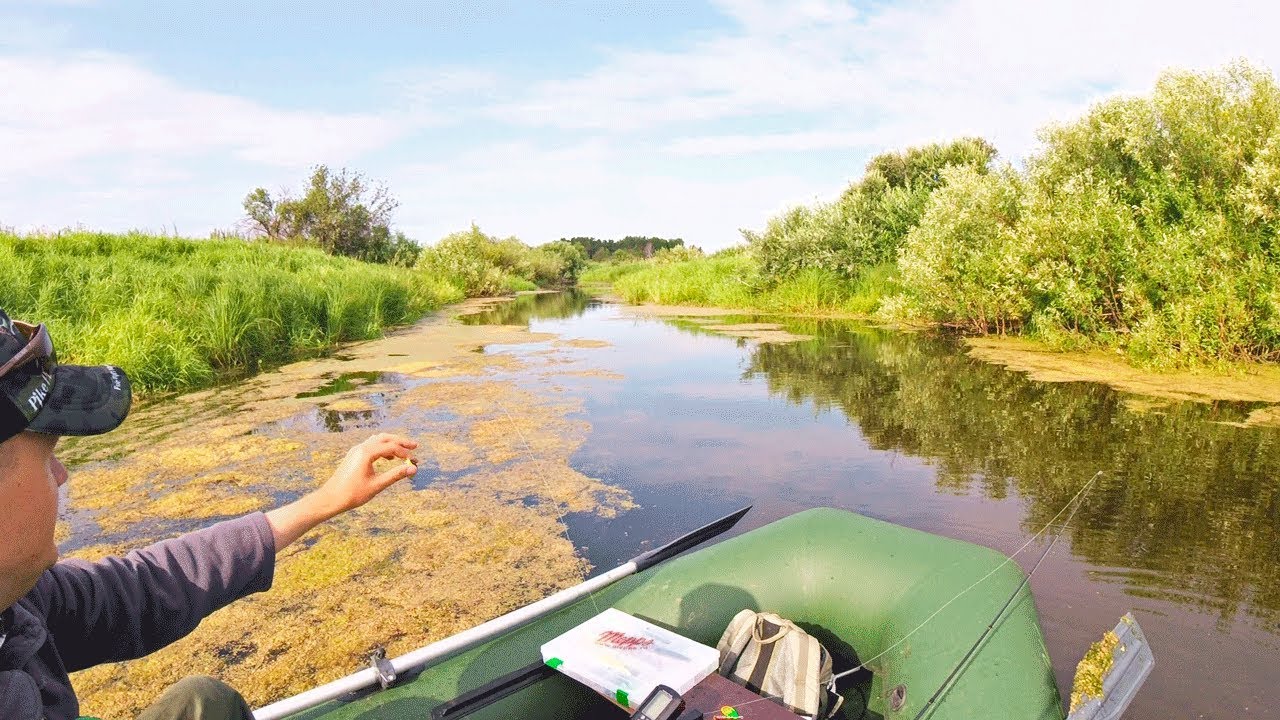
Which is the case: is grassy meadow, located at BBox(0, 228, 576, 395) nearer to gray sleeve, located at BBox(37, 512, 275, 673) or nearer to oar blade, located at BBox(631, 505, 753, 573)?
oar blade, located at BBox(631, 505, 753, 573)

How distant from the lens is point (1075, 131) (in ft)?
29.6

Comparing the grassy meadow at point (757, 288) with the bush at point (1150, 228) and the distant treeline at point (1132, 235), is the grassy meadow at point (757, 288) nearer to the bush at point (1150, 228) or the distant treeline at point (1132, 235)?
the distant treeline at point (1132, 235)

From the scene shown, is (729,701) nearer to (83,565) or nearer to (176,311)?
(83,565)

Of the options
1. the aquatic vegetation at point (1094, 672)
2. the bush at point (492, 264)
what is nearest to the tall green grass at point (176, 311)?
the aquatic vegetation at point (1094, 672)

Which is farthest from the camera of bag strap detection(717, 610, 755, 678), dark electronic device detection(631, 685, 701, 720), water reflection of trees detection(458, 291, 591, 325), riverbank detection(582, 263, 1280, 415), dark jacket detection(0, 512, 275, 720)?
water reflection of trees detection(458, 291, 591, 325)

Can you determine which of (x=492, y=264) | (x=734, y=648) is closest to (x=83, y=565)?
(x=734, y=648)

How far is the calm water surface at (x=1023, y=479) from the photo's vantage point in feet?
8.32

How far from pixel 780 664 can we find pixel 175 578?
131 cm

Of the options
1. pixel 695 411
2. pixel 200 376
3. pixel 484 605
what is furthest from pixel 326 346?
pixel 484 605

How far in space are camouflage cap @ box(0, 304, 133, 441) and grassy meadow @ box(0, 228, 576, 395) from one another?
6.34 m

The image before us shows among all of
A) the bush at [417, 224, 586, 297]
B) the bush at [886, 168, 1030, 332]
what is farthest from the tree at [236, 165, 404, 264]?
the bush at [886, 168, 1030, 332]

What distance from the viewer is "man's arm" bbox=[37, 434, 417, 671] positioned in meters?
1.06

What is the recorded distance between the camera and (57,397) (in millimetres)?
802

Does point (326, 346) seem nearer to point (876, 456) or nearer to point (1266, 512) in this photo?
point (876, 456)
